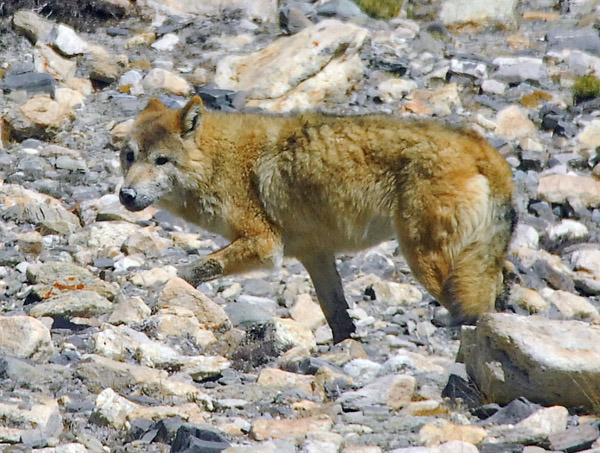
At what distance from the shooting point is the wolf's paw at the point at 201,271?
289 inches

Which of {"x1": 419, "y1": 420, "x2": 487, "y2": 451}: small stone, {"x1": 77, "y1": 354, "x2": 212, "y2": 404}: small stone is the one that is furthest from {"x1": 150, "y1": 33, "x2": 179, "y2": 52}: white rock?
{"x1": 419, "y1": 420, "x2": 487, "y2": 451}: small stone

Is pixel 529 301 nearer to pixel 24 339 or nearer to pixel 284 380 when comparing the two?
pixel 284 380

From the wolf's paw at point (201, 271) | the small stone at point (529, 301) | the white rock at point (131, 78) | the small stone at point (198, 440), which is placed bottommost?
the small stone at point (529, 301)

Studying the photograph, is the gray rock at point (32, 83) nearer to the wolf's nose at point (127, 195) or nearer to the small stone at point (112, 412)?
the wolf's nose at point (127, 195)

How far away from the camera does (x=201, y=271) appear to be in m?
7.38

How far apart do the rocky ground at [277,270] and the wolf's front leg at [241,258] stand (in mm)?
273

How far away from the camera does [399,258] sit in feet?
32.9

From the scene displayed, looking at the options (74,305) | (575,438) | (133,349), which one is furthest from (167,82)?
(575,438)

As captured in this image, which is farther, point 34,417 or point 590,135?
point 590,135

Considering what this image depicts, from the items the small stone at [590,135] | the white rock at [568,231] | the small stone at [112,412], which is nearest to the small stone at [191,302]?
the small stone at [112,412]

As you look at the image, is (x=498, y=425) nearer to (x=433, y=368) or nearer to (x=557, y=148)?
(x=433, y=368)

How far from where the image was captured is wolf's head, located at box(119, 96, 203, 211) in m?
7.54

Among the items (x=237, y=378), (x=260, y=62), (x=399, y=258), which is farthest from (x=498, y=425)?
(x=260, y=62)

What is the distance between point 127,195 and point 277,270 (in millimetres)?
1345
